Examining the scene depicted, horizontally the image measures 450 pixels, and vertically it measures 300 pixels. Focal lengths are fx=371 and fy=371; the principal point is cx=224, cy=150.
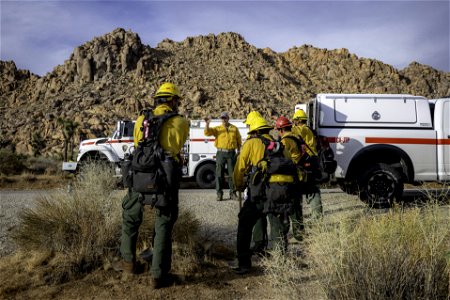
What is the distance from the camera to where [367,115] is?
26.8 feet

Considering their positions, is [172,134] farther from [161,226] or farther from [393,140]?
[393,140]

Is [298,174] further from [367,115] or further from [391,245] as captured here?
[367,115]

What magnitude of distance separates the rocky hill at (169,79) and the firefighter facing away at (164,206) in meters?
45.3

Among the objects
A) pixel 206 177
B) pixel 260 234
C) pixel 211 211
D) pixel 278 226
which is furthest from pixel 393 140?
pixel 206 177

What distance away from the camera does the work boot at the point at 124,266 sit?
163 inches

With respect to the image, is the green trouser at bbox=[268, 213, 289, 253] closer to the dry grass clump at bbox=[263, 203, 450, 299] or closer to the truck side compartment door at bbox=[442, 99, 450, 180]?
the dry grass clump at bbox=[263, 203, 450, 299]

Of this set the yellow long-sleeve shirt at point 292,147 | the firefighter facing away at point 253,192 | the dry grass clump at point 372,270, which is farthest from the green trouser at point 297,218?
the dry grass clump at point 372,270

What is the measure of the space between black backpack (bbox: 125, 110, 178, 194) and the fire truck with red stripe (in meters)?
4.98

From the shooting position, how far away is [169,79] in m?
65.1

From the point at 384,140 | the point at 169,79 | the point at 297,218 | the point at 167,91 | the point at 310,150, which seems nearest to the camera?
the point at 167,91

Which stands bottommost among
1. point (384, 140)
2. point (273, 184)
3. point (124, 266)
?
point (124, 266)

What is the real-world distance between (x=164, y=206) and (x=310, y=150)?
291cm

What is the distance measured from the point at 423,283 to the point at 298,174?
5.84 feet

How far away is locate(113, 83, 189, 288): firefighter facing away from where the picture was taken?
12.7ft
